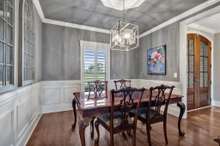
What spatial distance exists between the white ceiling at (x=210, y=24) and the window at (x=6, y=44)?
4.69 meters

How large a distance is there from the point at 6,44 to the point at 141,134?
2.72m

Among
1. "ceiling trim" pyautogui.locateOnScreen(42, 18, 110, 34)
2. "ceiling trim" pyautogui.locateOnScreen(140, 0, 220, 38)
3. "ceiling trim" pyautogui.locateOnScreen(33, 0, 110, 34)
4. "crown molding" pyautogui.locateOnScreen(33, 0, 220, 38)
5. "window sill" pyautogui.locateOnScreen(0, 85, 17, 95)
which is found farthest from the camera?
"ceiling trim" pyautogui.locateOnScreen(42, 18, 110, 34)

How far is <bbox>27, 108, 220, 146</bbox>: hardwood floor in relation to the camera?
226cm

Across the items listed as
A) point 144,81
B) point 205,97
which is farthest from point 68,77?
point 205,97

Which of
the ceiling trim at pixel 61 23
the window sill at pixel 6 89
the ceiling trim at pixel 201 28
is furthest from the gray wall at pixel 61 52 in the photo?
the ceiling trim at pixel 201 28

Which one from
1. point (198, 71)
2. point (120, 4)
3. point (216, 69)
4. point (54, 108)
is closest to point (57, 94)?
point (54, 108)

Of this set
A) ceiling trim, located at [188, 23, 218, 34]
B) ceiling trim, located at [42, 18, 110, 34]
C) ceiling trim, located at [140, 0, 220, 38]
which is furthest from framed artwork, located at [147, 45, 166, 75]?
ceiling trim, located at [42, 18, 110, 34]

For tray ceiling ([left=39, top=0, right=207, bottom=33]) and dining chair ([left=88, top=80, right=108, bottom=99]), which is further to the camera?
tray ceiling ([left=39, top=0, right=207, bottom=33])

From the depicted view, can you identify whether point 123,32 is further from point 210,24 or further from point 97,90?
point 210,24

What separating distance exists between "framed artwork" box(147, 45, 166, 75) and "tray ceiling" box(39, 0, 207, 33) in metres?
0.87

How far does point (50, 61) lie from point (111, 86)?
2.30 meters

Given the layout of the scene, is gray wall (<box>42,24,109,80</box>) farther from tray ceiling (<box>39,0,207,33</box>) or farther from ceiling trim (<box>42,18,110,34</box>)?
tray ceiling (<box>39,0,207,33</box>)

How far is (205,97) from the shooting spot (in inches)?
182

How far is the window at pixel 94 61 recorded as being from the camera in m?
4.45
